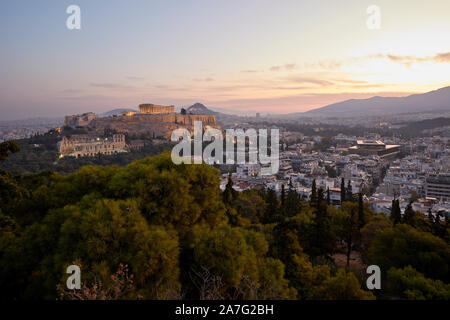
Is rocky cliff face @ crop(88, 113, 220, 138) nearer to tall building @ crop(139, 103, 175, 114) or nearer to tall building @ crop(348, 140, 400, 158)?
tall building @ crop(139, 103, 175, 114)

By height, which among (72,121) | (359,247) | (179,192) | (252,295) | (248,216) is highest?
(72,121)

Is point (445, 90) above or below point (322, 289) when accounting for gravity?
above

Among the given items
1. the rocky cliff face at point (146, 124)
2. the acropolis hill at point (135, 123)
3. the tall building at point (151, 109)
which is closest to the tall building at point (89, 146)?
the acropolis hill at point (135, 123)

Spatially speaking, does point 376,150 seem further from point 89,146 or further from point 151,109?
point 151,109

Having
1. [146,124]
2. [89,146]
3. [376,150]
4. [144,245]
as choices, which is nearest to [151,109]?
[146,124]

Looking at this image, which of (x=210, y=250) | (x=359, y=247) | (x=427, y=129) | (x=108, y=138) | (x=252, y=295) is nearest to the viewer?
(x=252, y=295)

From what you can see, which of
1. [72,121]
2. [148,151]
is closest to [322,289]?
[148,151]

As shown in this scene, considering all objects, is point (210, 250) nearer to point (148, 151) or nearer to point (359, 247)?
point (359, 247)

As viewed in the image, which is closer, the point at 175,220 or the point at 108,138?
the point at 175,220

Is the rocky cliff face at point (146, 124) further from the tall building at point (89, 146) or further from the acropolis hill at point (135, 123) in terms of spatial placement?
the tall building at point (89, 146)
